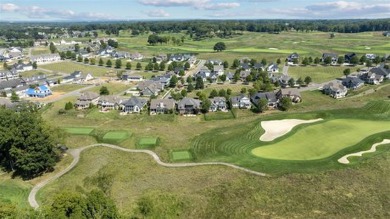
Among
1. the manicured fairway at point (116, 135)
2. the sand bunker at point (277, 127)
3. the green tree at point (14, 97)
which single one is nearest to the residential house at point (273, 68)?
the sand bunker at point (277, 127)

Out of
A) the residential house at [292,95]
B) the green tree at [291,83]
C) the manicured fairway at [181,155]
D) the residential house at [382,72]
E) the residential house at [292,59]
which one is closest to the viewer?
the manicured fairway at [181,155]

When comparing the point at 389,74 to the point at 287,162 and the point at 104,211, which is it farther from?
the point at 104,211

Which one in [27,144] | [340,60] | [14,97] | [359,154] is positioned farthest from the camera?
[340,60]

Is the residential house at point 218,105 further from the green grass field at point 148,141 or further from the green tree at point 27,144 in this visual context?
the green tree at point 27,144

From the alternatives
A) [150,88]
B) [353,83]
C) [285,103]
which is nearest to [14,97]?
[150,88]

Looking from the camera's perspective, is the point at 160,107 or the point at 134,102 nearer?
the point at 160,107

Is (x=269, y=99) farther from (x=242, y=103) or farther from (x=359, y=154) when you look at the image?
(x=359, y=154)

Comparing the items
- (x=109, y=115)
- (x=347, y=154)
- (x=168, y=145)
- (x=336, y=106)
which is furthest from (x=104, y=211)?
(x=336, y=106)
